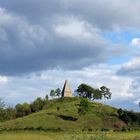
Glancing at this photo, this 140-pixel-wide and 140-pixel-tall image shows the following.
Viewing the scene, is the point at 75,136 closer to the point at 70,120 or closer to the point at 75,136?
the point at 75,136

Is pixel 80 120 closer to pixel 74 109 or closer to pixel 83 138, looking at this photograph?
pixel 74 109

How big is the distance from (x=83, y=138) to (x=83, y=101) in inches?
5487

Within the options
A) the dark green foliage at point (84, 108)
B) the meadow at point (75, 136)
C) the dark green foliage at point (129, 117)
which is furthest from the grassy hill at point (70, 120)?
the meadow at point (75, 136)

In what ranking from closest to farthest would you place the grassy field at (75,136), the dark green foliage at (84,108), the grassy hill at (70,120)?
the grassy field at (75,136), the grassy hill at (70,120), the dark green foliage at (84,108)

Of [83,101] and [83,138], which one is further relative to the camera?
[83,101]

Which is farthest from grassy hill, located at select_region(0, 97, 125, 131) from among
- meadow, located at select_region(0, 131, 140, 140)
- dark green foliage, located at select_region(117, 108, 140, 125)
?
meadow, located at select_region(0, 131, 140, 140)

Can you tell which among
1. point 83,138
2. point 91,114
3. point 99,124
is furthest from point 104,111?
point 83,138

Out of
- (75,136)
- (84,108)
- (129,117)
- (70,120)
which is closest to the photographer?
(75,136)

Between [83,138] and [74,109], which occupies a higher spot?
[74,109]

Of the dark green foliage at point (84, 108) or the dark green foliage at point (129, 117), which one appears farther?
the dark green foliage at point (129, 117)

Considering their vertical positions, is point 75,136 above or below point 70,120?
below

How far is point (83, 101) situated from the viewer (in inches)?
7298

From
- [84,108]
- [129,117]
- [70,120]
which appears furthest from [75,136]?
[129,117]

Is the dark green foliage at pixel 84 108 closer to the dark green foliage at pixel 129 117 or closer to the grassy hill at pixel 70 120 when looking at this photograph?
the grassy hill at pixel 70 120
